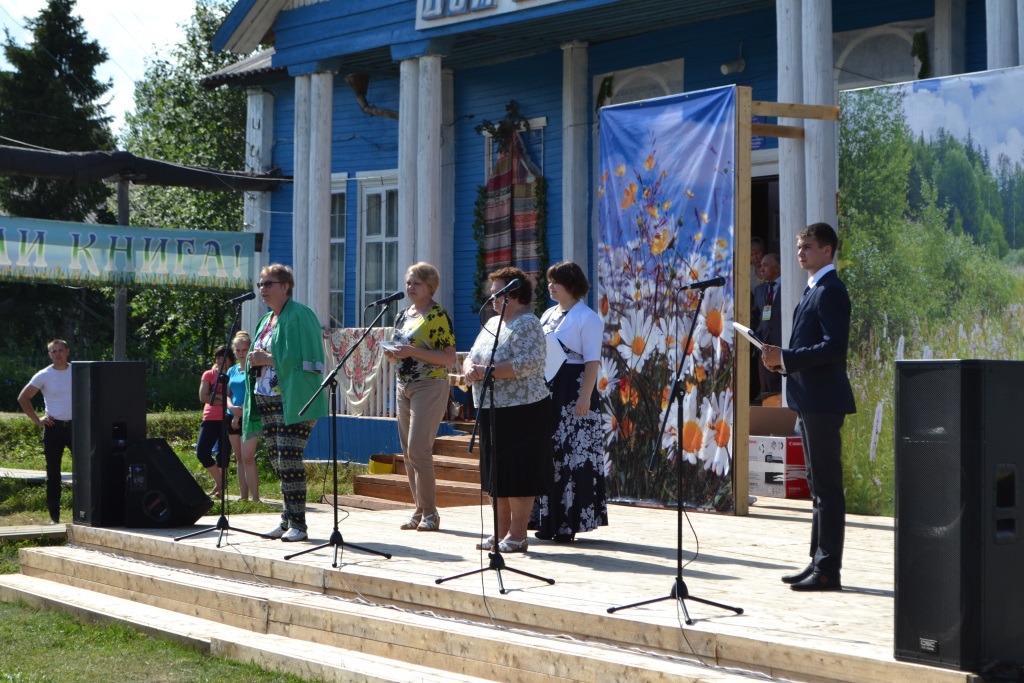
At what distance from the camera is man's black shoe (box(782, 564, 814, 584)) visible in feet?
20.2

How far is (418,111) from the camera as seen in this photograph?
45.7ft

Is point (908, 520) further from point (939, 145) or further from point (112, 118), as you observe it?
point (112, 118)

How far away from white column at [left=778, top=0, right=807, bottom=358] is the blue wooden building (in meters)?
0.02

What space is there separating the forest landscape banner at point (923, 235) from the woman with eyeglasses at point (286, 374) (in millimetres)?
3801

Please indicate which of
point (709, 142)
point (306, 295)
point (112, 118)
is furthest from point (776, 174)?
point (112, 118)

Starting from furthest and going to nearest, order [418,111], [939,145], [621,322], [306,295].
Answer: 1. [306,295]
2. [418,111]
3. [621,322]
4. [939,145]

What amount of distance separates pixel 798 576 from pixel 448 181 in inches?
412

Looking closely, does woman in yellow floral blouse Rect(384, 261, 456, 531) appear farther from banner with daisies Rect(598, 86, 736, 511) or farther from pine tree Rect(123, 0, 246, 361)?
pine tree Rect(123, 0, 246, 361)

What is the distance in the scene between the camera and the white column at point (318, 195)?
14922 millimetres

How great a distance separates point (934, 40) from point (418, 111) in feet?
17.4

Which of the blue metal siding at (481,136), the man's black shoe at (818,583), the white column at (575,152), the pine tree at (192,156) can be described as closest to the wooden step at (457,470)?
the white column at (575,152)

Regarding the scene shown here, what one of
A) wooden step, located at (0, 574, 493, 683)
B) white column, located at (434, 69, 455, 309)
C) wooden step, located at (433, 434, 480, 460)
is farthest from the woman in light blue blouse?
white column, located at (434, 69, 455, 309)

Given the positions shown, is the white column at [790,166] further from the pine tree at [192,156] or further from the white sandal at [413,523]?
the pine tree at [192,156]

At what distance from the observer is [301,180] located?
50.0 ft
